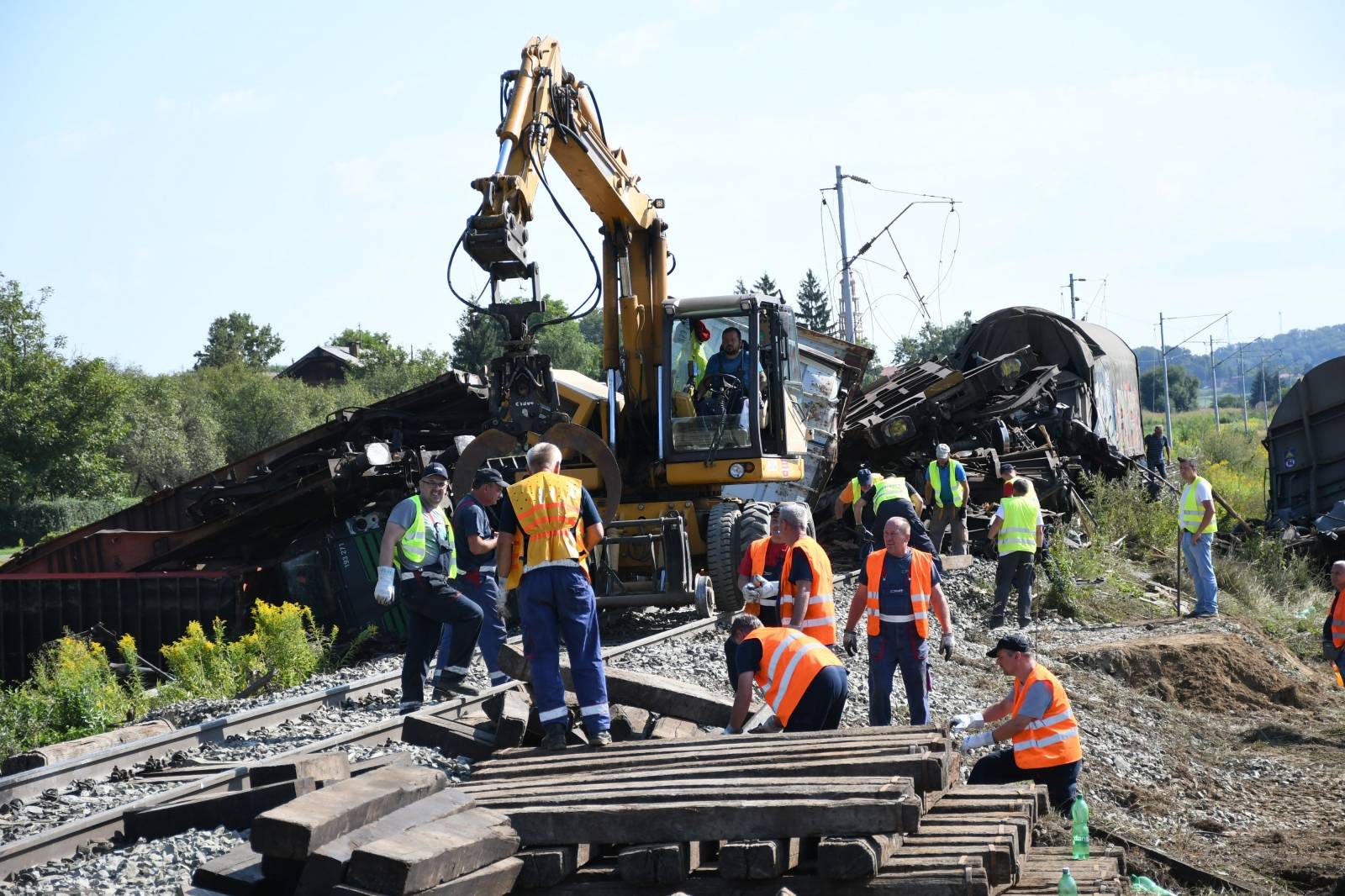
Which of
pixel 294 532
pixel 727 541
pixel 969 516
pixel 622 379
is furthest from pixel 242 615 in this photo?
pixel 969 516

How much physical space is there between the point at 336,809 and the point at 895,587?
4.01m

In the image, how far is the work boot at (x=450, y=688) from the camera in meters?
9.02

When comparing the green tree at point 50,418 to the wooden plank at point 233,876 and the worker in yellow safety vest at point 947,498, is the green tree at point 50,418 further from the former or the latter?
the wooden plank at point 233,876

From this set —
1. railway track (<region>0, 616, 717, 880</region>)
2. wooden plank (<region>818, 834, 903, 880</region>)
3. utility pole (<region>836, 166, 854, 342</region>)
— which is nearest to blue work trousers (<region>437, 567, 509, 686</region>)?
railway track (<region>0, 616, 717, 880</region>)

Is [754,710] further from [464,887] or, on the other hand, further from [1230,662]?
[1230,662]

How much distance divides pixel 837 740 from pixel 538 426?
19.5 ft

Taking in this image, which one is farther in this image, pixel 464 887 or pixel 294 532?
pixel 294 532

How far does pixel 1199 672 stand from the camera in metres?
12.3

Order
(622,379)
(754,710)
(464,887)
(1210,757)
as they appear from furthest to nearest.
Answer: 1. (622,379)
2. (1210,757)
3. (754,710)
4. (464,887)

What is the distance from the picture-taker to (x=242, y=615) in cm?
1593

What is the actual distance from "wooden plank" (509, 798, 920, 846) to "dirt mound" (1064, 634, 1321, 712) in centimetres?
782

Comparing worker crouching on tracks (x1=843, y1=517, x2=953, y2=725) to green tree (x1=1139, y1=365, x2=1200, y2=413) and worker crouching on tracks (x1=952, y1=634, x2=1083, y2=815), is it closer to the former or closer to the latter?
worker crouching on tracks (x1=952, y1=634, x2=1083, y2=815)

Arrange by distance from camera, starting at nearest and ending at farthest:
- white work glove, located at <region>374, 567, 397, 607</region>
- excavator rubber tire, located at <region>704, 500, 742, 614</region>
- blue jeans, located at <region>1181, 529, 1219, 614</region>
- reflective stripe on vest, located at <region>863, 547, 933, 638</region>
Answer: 1. reflective stripe on vest, located at <region>863, 547, 933, 638</region>
2. white work glove, located at <region>374, 567, 397, 607</region>
3. excavator rubber tire, located at <region>704, 500, 742, 614</region>
4. blue jeans, located at <region>1181, 529, 1219, 614</region>

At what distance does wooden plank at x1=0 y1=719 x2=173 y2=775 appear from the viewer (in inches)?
305
